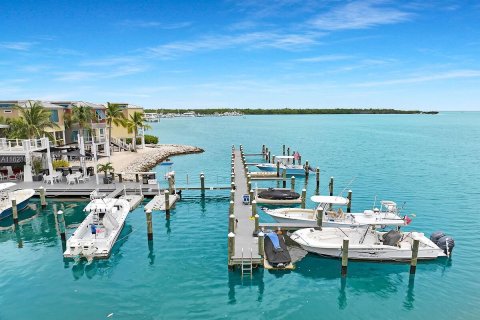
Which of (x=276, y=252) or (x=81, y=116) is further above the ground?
(x=81, y=116)

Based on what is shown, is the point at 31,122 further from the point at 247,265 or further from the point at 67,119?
the point at 247,265

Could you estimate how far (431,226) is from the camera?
1170 inches

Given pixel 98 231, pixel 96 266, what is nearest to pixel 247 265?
pixel 96 266

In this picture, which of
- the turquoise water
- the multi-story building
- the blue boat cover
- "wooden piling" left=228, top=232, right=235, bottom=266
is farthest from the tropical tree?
"wooden piling" left=228, top=232, right=235, bottom=266

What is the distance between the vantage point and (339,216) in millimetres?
26562

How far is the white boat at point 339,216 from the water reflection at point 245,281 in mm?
7356

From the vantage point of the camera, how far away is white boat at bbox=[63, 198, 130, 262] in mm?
22453

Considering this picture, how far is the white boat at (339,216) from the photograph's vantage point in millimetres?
24125

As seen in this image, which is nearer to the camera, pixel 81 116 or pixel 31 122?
pixel 31 122

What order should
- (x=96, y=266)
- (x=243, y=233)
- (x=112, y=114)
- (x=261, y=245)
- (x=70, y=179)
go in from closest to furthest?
(x=261, y=245) < (x=96, y=266) < (x=243, y=233) < (x=70, y=179) < (x=112, y=114)

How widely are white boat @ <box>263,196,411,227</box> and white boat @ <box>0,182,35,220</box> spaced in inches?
879

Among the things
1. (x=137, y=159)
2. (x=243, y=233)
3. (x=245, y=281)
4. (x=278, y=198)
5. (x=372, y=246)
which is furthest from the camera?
(x=137, y=159)

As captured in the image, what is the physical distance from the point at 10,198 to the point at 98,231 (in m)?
13.1

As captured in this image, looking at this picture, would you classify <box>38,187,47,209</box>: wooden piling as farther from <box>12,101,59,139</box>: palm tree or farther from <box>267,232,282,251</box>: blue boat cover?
<box>267,232,282,251</box>: blue boat cover
